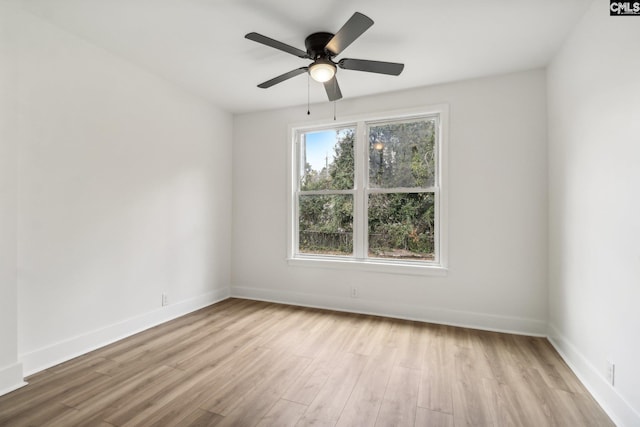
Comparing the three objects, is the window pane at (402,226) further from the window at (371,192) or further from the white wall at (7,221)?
the white wall at (7,221)

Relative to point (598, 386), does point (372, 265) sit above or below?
above

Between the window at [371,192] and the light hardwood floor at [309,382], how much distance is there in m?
1.00

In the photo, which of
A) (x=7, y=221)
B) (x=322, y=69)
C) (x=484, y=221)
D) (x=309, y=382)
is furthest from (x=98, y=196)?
(x=484, y=221)

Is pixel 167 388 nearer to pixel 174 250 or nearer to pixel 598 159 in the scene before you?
pixel 174 250

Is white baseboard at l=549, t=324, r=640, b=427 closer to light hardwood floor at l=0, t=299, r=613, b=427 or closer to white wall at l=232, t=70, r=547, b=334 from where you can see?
light hardwood floor at l=0, t=299, r=613, b=427

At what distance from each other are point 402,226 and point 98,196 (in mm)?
3144

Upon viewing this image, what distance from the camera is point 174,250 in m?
3.44

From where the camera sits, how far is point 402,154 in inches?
142

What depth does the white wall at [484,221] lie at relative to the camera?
298 centimetres

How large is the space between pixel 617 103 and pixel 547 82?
1.35m

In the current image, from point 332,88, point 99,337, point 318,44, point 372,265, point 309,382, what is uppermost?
point 318,44

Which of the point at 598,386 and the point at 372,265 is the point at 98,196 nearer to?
the point at 372,265

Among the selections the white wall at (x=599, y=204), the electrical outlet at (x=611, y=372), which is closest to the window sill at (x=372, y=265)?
the white wall at (x=599, y=204)

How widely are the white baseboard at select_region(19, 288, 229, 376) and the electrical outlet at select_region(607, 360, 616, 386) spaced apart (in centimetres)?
382
